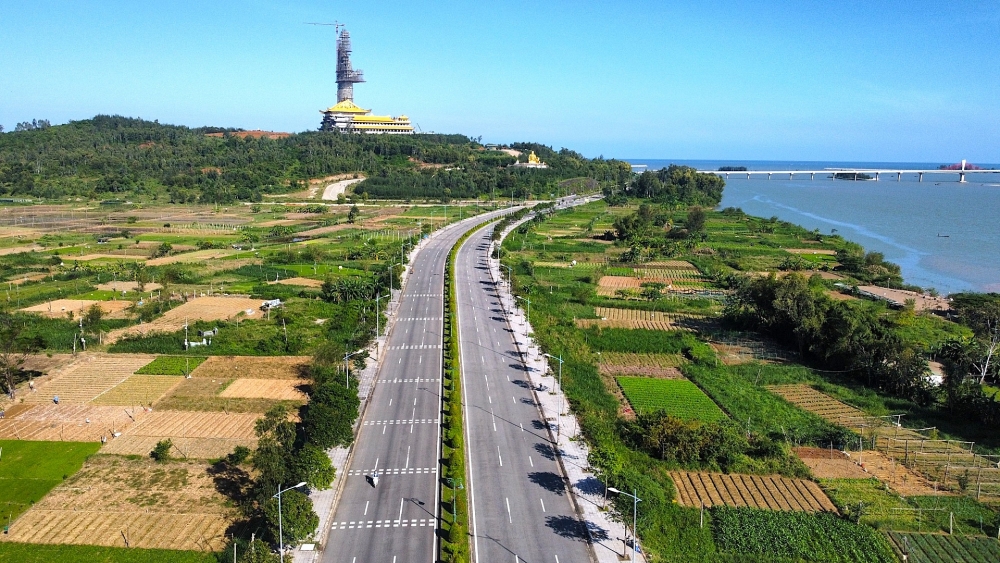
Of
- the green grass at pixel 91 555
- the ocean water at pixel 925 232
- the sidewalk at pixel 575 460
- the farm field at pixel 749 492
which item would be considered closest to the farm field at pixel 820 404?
the farm field at pixel 749 492

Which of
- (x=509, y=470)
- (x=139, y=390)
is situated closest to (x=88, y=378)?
(x=139, y=390)

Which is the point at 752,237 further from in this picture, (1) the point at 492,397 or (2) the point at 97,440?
(2) the point at 97,440

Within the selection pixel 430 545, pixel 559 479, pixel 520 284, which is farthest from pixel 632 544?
pixel 520 284

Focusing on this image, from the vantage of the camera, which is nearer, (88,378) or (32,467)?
(32,467)

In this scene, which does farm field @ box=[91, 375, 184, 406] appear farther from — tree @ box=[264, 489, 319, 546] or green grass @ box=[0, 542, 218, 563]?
tree @ box=[264, 489, 319, 546]

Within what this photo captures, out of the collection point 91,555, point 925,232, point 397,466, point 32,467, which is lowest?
point 91,555

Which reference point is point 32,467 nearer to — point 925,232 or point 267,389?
point 267,389

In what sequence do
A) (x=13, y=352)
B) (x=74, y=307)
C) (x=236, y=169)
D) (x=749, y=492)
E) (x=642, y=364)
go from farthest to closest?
(x=236, y=169) → (x=74, y=307) → (x=642, y=364) → (x=13, y=352) → (x=749, y=492)
